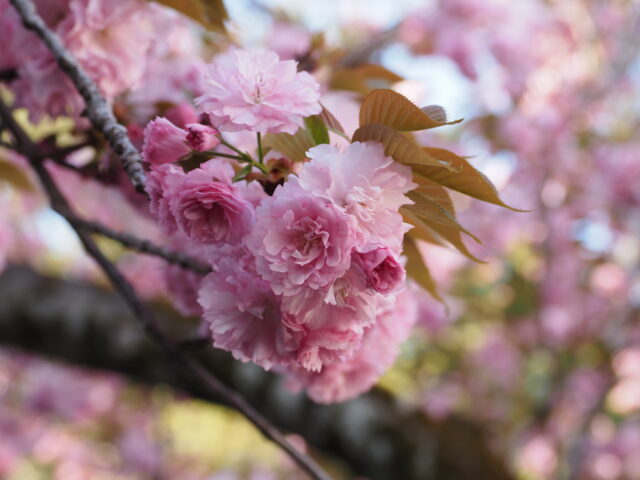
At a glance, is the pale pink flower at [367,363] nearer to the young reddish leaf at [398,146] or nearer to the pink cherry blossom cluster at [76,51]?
the young reddish leaf at [398,146]

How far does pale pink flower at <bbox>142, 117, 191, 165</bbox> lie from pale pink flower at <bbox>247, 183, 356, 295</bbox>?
0.33 feet

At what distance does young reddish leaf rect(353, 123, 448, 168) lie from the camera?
522mm

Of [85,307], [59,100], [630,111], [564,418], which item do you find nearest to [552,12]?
[630,111]

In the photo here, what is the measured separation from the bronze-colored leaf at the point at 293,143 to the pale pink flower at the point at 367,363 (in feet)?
0.81

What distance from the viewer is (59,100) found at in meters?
0.85

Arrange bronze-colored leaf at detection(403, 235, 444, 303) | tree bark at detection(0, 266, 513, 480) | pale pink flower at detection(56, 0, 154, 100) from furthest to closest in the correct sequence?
tree bark at detection(0, 266, 513, 480) < pale pink flower at detection(56, 0, 154, 100) < bronze-colored leaf at detection(403, 235, 444, 303)

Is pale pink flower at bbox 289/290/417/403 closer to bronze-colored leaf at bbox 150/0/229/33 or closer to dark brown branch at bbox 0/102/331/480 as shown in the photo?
dark brown branch at bbox 0/102/331/480

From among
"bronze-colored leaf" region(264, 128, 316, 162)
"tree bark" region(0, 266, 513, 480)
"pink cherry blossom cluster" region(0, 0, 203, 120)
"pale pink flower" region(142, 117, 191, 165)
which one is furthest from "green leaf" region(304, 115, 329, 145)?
"tree bark" region(0, 266, 513, 480)

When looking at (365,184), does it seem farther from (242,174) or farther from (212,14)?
(212,14)

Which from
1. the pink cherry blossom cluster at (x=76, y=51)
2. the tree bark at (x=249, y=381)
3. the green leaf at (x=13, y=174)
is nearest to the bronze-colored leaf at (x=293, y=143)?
the pink cherry blossom cluster at (x=76, y=51)

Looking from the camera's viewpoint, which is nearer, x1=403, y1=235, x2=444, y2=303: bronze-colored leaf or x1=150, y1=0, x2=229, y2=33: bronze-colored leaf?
x1=403, y1=235, x2=444, y2=303: bronze-colored leaf

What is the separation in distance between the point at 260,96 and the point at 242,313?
0.65ft

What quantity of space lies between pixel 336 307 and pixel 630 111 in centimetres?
414

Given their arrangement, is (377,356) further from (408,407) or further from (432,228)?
(408,407)
